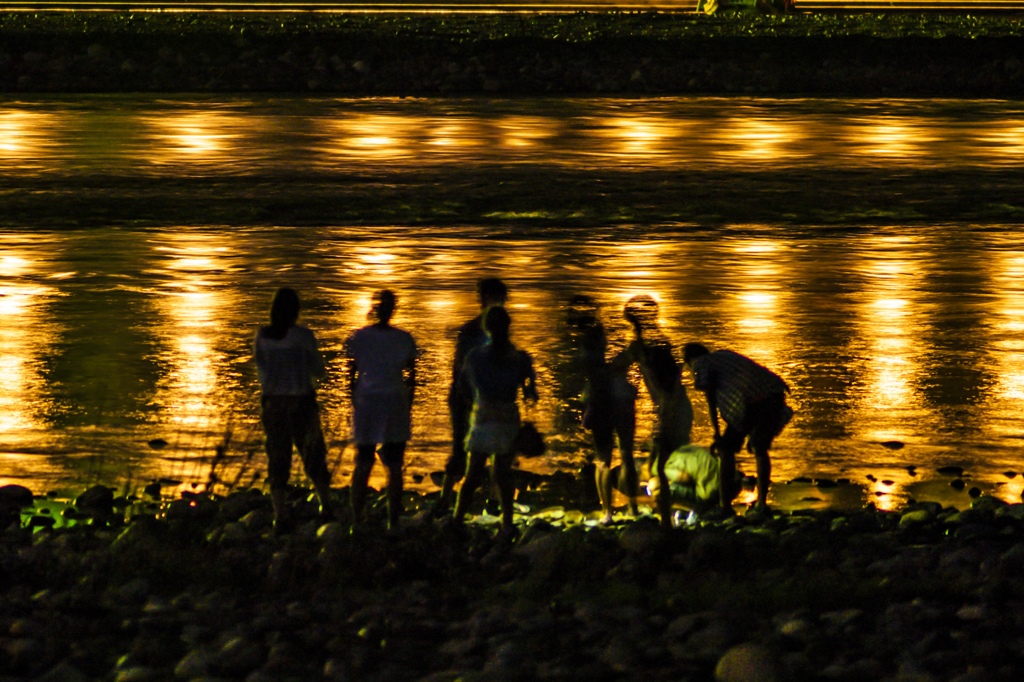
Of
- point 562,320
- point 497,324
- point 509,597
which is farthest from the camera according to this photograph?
point 562,320

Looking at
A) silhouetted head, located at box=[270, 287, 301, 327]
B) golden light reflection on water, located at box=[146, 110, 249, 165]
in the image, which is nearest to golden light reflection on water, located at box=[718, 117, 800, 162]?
golden light reflection on water, located at box=[146, 110, 249, 165]

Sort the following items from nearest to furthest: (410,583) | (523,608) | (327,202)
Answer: (523,608) → (410,583) → (327,202)

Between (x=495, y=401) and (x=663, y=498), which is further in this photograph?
(x=663, y=498)

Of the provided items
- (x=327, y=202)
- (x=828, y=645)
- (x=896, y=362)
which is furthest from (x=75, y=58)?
(x=828, y=645)

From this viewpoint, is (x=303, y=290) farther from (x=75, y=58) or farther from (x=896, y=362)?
(x=75, y=58)

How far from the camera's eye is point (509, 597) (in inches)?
331

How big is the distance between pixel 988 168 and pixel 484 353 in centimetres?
1946

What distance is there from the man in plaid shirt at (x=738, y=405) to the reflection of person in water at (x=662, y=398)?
0.18 m

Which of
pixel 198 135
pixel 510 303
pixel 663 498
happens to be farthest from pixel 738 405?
pixel 198 135

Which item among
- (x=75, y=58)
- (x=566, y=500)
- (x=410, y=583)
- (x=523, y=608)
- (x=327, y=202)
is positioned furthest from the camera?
(x=75, y=58)

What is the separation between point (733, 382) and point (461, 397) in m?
1.76

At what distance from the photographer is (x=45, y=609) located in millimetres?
8062

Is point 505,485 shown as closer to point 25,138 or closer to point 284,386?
point 284,386

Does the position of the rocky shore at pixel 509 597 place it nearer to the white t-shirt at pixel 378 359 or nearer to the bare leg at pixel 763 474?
the bare leg at pixel 763 474
